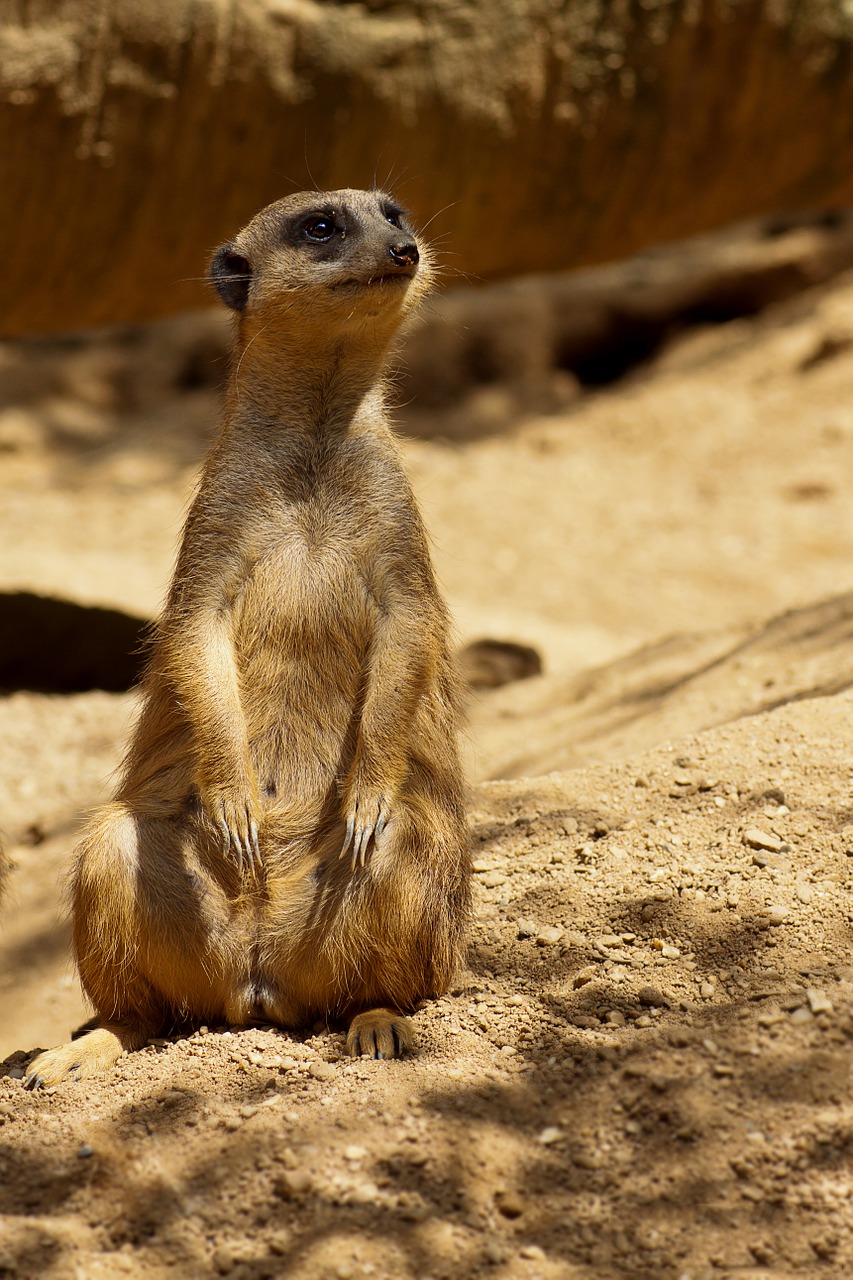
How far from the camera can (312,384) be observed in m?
3.49

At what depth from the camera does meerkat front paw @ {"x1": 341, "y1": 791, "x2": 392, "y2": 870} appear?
3105mm

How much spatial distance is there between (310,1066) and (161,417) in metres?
9.29

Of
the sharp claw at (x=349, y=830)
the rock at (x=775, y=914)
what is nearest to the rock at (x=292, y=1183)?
the sharp claw at (x=349, y=830)

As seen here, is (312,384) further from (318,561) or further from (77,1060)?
(77,1060)

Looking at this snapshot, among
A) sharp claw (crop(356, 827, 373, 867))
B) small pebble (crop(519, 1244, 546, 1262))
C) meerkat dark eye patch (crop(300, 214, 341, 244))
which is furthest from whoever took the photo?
meerkat dark eye patch (crop(300, 214, 341, 244))

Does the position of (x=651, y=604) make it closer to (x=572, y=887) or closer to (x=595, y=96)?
(x=595, y=96)

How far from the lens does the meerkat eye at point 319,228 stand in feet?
11.7

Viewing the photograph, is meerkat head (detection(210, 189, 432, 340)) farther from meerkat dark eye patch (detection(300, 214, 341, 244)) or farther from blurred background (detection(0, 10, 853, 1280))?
blurred background (detection(0, 10, 853, 1280))

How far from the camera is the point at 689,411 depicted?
10930mm

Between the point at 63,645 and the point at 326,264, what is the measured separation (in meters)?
3.54

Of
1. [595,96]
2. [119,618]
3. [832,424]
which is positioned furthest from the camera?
[832,424]

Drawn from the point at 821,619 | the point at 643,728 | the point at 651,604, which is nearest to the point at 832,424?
the point at 651,604

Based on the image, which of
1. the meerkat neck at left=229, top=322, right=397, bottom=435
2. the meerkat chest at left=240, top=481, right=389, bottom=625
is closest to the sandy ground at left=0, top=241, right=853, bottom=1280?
the meerkat chest at left=240, top=481, right=389, bottom=625

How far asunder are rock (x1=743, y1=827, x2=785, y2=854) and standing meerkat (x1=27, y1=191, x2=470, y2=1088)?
2.18 ft
